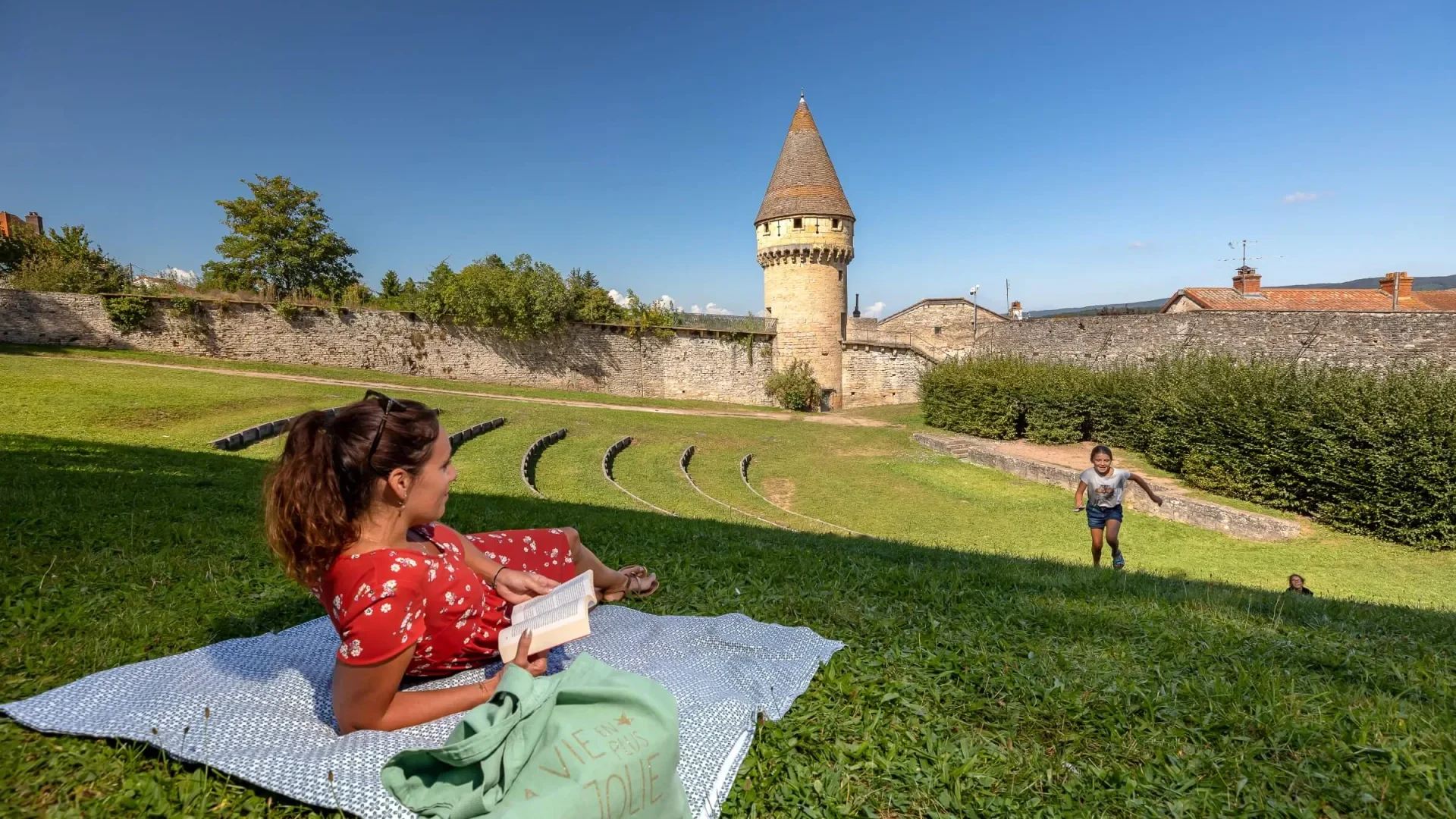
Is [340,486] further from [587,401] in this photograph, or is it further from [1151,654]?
[587,401]

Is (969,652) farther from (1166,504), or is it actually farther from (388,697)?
(1166,504)

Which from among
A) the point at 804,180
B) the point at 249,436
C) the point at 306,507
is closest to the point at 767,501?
the point at 249,436

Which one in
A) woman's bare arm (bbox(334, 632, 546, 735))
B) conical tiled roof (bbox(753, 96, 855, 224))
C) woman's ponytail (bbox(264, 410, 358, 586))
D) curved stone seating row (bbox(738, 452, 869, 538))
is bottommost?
curved stone seating row (bbox(738, 452, 869, 538))

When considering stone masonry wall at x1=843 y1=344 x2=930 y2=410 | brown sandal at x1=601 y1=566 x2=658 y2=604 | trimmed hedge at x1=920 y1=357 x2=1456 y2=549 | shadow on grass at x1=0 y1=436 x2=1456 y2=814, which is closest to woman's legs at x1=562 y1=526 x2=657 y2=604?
brown sandal at x1=601 y1=566 x2=658 y2=604

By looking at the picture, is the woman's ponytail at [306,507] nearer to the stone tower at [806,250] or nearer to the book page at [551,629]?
the book page at [551,629]

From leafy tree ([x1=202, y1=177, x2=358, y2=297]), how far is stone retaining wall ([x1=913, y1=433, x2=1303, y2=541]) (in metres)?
26.2

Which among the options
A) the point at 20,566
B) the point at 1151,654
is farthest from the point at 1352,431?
the point at 20,566

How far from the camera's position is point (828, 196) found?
27.1 meters

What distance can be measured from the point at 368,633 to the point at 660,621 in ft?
4.83

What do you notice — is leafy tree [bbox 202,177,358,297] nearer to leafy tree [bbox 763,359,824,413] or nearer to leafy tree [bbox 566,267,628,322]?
leafy tree [bbox 566,267,628,322]

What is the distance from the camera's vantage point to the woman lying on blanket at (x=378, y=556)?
76.2 inches

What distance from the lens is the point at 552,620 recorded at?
6.74ft

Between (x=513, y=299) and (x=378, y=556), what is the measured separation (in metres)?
25.3

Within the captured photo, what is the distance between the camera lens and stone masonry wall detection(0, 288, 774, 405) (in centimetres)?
2292
